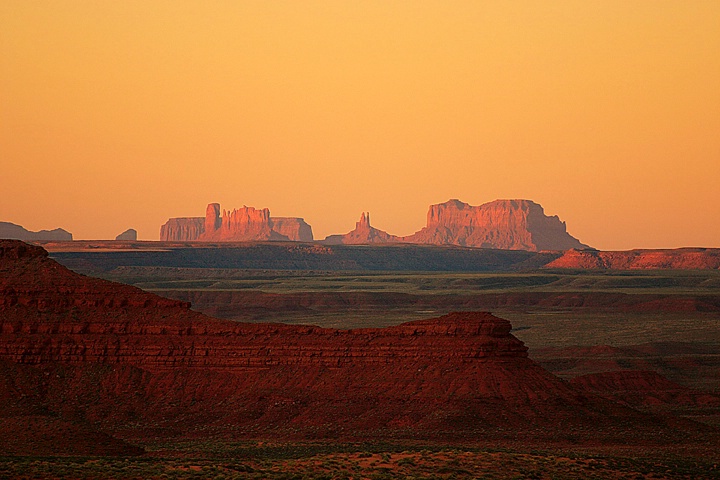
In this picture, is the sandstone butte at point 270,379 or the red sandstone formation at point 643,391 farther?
the red sandstone formation at point 643,391

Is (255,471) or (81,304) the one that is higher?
(81,304)

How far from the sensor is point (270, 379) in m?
63.2

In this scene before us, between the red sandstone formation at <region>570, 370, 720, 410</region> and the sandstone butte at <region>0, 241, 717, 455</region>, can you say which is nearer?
the sandstone butte at <region>0, 241, 717, 455</region>

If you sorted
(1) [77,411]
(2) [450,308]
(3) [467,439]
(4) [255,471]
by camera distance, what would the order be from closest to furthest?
(4) [255,471], (3) [467,439], (1) [77,411], (2) [450,308]

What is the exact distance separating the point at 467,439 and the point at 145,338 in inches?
679

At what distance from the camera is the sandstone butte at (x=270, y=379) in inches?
2336

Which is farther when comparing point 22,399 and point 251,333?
point 251,333

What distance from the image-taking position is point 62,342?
6450 cm

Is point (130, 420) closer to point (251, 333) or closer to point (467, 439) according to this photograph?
point (251, 333)

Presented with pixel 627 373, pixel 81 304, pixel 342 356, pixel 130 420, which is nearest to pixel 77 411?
pixel 130 420

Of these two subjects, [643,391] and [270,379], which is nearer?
[270,379]

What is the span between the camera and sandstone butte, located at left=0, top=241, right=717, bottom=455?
59344 millimetres

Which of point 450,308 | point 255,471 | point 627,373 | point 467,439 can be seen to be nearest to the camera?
point 255,471

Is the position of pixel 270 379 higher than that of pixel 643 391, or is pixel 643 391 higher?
pixel 270 379
